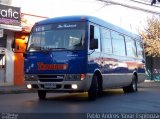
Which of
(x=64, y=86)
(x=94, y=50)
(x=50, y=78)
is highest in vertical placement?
(x=94, y=50)

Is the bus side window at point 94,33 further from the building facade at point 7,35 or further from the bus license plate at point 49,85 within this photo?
the building facade at point 7,35

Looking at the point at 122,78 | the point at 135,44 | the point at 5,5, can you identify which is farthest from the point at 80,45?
the point at 5,5

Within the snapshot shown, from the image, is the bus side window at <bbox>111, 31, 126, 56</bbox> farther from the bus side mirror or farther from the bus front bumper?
the bus front bumper

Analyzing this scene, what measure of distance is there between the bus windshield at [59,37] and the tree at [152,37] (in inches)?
919

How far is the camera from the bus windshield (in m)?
15.0

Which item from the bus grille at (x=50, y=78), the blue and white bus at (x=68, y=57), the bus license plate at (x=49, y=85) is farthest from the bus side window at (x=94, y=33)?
the bus license plate at (x=49, y=85)

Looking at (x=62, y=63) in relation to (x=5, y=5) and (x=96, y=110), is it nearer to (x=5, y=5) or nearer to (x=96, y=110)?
(x=96, y=110)

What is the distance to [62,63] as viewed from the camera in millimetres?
14719

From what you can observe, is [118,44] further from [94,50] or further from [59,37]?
[59,37]

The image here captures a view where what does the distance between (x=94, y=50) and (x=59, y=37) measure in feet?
4.24

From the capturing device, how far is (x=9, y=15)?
1000 inches

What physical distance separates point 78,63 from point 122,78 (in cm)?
503

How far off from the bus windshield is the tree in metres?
23.3

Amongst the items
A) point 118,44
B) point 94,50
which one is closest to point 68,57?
point 94,50
